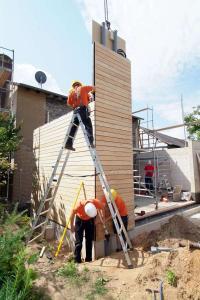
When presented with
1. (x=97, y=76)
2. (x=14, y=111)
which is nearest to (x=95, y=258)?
(x=97, y=76)

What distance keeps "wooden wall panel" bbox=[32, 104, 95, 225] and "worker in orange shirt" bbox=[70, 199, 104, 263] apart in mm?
491

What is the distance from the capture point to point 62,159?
310 inches

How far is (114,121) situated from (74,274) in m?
4.30

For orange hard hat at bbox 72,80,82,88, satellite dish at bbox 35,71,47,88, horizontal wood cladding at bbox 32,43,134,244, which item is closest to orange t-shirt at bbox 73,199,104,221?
horizontal wood cladding at bbox 32,43,134,244

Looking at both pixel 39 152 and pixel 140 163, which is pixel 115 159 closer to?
pixel 39 152

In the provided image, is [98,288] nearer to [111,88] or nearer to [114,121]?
[114,121]

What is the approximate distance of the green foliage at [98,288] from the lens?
3961mm

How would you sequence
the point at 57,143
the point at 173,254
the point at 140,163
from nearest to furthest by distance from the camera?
the point at 173,254 < the point at 57,143 < the point at 140,163

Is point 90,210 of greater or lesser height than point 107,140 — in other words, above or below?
below

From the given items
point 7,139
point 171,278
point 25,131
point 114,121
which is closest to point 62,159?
point 114,121

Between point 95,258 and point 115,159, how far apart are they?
280cm

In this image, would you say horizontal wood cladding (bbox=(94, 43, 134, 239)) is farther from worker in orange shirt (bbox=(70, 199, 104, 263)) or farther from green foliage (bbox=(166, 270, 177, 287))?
green foliage (bbox=(166, 270, 177, 287))

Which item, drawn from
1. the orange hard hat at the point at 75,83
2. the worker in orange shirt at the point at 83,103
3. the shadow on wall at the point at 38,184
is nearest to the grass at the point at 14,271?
the worker in orange shirt at the point at 83,103

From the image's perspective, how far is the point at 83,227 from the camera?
5.61 m
